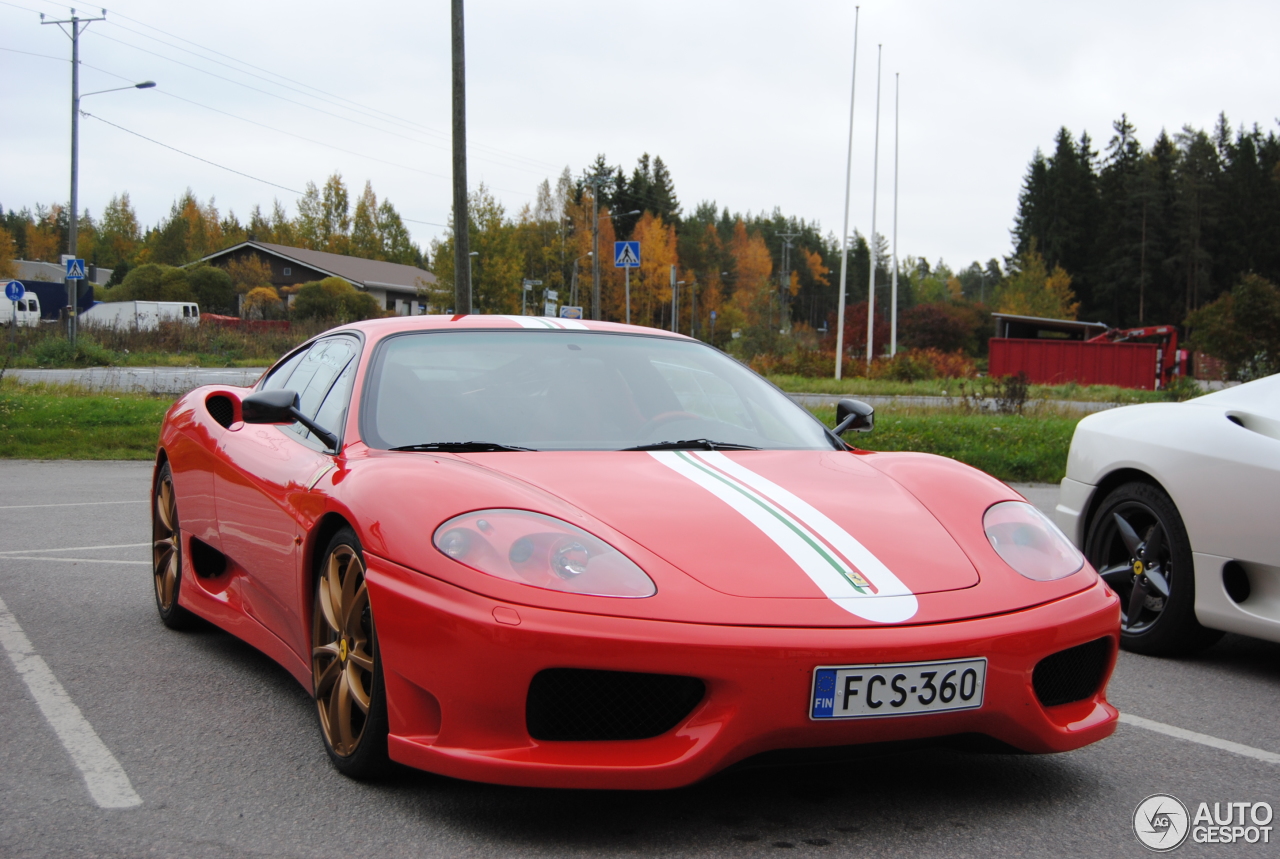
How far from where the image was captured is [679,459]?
318 centimetres

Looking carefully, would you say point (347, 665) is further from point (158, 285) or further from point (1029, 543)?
point (158, 285)

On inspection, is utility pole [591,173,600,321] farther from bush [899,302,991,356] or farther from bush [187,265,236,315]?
bush [187,265,236,315]

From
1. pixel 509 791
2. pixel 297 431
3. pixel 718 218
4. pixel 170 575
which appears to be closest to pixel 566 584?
pixel 509 791

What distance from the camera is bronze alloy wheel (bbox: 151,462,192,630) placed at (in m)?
4.62

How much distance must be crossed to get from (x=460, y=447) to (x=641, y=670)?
3.65 feet

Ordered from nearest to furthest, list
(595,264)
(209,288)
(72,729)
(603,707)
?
(603,707) → (72,729) → (595,264) → (209,288)

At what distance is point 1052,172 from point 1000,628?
95807 mm

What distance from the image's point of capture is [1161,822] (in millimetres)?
2674

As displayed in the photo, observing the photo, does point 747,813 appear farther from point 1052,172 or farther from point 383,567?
point 1052,172

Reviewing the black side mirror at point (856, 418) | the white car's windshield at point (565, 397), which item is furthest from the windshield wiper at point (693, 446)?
the black side mirror at point (856, 418)

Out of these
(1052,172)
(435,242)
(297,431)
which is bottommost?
(297,431)

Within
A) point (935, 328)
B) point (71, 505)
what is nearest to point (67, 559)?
point (71, 505)

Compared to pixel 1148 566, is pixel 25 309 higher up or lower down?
higher up

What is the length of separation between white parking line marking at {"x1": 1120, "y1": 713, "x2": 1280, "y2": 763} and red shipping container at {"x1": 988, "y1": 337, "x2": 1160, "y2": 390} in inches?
1188
